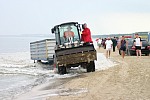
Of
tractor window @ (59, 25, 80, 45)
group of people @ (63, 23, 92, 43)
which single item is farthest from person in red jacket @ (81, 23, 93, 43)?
tractor window @ (59, 25, 80, 45)

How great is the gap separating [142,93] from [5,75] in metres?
12.0

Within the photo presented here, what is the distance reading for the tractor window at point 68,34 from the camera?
18875 mm

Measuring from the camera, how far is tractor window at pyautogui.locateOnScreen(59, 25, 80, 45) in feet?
61.9

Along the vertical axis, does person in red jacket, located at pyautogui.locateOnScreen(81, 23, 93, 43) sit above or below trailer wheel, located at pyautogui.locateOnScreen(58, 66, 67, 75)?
above

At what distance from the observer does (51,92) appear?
504 inches

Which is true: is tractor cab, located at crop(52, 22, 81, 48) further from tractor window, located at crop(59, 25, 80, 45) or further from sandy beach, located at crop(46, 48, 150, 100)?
sandy beach, located at crop(46, 48, 150, 100)

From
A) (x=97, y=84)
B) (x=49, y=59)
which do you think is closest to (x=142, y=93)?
(x=97, y=84)

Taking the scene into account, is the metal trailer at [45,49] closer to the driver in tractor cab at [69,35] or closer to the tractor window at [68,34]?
the tractor window at [68,34]

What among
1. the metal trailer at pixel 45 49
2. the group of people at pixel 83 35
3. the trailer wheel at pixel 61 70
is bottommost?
the trailer wheel at pixel 61 70

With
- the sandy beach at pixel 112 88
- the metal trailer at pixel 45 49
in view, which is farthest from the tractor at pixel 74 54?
the metal trailer at pixel 45 49

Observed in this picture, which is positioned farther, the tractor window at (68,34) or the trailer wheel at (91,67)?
the tractor window at (68,34)

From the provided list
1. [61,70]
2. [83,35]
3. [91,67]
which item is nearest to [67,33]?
[83,35]

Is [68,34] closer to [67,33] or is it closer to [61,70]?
[67,33]

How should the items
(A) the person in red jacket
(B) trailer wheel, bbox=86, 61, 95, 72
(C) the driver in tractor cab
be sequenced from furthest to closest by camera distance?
(C) the driver in tractor cab < (A) the person in red jacket < (B) trailer wheel, bbox=86, 61, 95, 72
